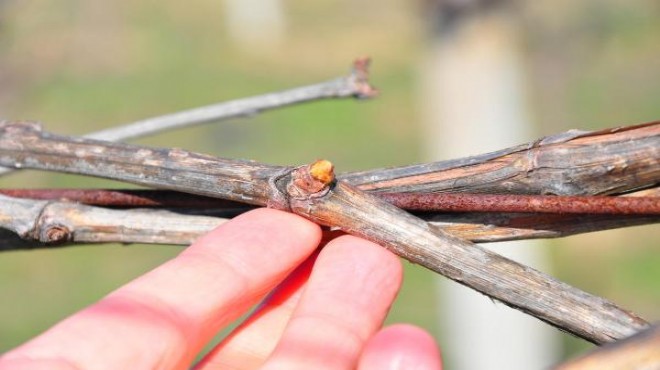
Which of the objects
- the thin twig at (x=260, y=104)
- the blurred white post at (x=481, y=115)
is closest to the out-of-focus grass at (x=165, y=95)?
the blurred white post at (x=481, y=115)

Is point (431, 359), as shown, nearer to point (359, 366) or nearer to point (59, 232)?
point (359, 366)

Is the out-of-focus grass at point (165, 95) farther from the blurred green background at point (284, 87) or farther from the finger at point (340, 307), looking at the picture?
the finger at point (340, 307)

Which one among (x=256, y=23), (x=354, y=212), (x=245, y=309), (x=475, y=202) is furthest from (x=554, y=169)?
(x=256, y=23)

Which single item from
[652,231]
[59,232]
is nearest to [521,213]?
[59,232]

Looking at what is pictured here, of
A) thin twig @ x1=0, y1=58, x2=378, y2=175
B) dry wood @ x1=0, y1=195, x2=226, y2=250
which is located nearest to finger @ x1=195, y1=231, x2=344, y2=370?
dry wood @ x1=0, y1=195, x2=226, y2=250

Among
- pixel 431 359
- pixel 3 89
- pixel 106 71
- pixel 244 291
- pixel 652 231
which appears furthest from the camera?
pixel 106 71

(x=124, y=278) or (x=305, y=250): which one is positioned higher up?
(x=124, y=278)
